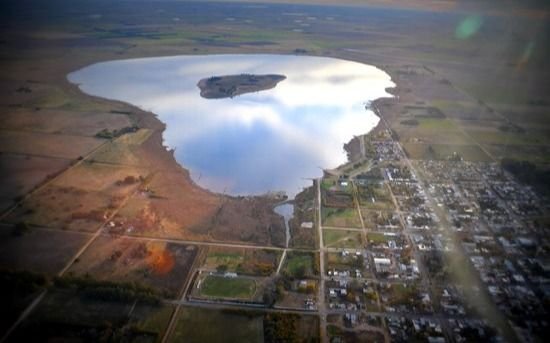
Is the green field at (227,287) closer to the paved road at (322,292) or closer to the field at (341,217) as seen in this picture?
the paved road at (322,292)

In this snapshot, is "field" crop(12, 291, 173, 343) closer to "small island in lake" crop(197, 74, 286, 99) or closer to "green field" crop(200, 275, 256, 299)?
"green field" crop(200, 275, 256, 299)

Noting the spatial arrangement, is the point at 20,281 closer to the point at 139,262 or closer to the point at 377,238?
the point at 139,262

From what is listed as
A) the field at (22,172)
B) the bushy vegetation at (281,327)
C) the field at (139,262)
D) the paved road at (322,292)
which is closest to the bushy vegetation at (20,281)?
the field at (139,262)

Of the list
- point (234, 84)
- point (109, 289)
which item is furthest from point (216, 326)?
point (234, 84)

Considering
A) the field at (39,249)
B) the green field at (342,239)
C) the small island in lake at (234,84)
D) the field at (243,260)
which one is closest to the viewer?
the field at (39,249)

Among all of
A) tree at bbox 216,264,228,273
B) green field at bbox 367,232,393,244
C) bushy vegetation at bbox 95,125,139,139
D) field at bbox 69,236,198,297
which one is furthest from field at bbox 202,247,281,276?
bushy vegetation at bbox 95,125,139,139

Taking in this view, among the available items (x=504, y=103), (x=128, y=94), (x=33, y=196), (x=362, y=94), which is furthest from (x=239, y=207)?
(x=504, y=103)
